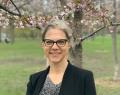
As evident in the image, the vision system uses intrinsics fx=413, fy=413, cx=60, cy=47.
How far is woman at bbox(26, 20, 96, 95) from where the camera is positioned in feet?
10.2

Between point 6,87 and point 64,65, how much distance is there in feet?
38.0

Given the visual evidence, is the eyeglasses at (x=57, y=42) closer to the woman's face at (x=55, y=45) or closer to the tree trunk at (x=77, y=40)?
the woman's face at (x=55, y=45)

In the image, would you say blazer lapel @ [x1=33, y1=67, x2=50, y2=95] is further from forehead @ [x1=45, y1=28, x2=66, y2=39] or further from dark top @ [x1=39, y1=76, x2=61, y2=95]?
forehead @ [x1=45, y1=28, x2=66, y2=39]

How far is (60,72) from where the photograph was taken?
319 cm

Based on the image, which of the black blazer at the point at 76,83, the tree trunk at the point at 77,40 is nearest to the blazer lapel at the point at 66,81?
the black blazer at the point at 76,83

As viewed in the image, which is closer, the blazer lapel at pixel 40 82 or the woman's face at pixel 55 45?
the woman's face at pixel 55 45

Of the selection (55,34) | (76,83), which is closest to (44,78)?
(76,83)

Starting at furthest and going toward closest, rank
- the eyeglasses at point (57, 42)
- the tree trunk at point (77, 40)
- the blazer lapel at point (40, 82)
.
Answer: the tree trunk at point (77, 40) < the blazer lapel at point (40, 82) < the eyeglasses at point (57, 42)

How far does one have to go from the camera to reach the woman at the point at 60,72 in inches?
122

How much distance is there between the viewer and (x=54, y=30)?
309cm

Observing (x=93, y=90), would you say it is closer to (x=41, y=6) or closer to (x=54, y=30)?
(x=54, y=30)

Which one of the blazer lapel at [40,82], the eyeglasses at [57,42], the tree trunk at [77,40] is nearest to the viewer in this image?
the eyeglasses at [57,42]

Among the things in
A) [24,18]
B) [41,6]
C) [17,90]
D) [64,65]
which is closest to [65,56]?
[64,65]

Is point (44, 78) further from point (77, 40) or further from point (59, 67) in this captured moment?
point (77, 40)
